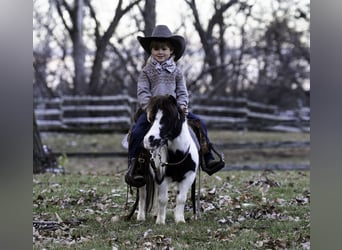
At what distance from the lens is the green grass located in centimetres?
467

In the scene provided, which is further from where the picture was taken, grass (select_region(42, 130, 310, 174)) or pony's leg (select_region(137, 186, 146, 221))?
grass (select_region(42, 130, 310, 174))

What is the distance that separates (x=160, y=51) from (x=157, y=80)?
0.25 meters

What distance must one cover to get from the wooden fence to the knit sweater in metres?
10.3

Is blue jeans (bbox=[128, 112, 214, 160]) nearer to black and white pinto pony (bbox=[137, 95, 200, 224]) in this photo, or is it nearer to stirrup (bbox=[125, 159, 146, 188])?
stirrup (bbox=[125, 159, 146, 188])

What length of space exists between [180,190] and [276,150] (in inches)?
390

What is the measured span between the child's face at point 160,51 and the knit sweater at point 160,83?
4cm

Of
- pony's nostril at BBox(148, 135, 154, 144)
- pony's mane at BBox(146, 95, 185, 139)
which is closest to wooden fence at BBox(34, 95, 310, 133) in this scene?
pony's mane at BBox(146, 95, 185, 139)

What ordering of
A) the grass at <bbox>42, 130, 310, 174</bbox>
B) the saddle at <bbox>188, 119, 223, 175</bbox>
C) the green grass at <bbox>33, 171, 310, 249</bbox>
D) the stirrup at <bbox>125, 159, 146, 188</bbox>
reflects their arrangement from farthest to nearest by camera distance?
1. the grass at <bbox>42, 130, 310, 174</bbox>
2. the saddle at <bbox>188, 119, 223, 175</bbox>
3. the stirrup at <bbox>125, 159, 146, 188</bbox>
4. the green grass at <bbox>33, 171, 310, 249</bbox>

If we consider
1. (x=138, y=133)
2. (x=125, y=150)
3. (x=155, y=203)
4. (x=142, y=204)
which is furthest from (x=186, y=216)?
(x=125, y=150)
